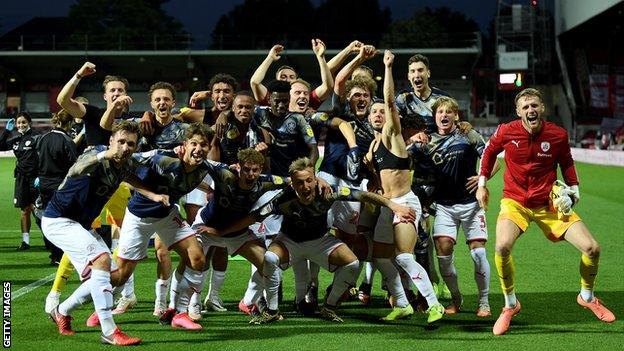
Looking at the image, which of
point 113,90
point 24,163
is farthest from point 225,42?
point 113,90

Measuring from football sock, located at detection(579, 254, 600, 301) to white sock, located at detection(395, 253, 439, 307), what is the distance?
4.71 feet

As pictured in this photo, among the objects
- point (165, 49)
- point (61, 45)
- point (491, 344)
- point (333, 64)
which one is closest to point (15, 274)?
point (333, 64)

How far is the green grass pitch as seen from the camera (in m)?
7.43

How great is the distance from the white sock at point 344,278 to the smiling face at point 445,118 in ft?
5.38

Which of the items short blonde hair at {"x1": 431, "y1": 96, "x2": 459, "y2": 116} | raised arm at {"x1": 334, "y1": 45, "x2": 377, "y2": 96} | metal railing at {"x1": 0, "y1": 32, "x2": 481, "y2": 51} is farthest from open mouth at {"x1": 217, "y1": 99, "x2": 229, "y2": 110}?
metal railing at {"x1": 0, "y1": 32, "x2": 481, "y2": 51}

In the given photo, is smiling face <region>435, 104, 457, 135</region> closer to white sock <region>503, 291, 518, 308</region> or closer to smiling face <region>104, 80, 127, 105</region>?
white sock <region>503, 291, 518, 308</region>

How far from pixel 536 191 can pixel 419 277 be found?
53.9 inches

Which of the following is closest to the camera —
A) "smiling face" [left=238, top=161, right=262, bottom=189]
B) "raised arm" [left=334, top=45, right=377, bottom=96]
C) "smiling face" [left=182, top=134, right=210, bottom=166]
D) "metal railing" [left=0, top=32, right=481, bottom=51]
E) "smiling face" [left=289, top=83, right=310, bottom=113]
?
"smiling face" [left=182, top=134, right=210, bottom=166]

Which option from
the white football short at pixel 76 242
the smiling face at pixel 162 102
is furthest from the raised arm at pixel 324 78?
the white football short at pixel 76 242

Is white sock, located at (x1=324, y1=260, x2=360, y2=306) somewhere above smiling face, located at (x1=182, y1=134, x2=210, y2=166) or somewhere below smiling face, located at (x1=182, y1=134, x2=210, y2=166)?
below

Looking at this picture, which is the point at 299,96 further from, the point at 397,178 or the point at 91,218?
the point at 91,218

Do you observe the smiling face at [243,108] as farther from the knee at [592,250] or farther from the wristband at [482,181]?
the knee at [592,250]

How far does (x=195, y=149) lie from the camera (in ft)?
25.4

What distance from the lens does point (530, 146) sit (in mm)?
8344
